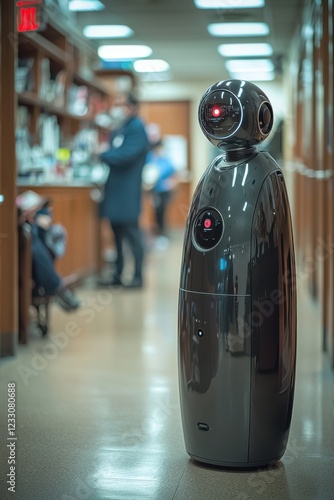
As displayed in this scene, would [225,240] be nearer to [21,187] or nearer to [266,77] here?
[21,187]

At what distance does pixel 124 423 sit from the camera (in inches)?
120

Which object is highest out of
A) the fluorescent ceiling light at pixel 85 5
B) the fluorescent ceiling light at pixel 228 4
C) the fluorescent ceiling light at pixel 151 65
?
the fluorescent ceiling light at pixel 151 65

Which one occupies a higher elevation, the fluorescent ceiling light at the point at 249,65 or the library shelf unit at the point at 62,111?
the fluorescent ceiling light at the point at 249,65

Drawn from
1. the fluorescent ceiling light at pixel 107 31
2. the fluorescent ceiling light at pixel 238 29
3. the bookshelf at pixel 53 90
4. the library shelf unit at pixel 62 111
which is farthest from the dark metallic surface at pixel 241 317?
the fluorescent ceiling light at pixel 238 29

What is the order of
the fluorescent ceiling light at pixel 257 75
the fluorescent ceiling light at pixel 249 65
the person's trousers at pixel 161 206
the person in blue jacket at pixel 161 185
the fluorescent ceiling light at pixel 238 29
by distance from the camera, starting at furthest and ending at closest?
the fluorescent ceiling light at pixel 257 75 → the fluorescent ceiling light at pixel 249 65 → the person's trousers at pixel 161 206 → the person in blue jacket at pixel 161 185 → the fluorescent ceiling light at pixel 238 29

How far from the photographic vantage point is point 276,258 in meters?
2.40

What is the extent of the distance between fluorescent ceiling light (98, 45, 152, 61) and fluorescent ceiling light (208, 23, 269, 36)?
3.96 feet

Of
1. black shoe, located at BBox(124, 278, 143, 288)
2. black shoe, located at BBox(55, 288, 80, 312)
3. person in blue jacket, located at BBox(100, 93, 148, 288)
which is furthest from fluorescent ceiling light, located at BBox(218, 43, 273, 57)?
black shoe, located at BBox(55, 288, 80, 312)

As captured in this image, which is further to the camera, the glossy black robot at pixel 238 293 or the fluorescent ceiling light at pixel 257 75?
the fluorescent ceiling light at pixel 257 75

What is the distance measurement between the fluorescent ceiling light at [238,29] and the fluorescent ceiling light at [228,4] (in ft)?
2.93

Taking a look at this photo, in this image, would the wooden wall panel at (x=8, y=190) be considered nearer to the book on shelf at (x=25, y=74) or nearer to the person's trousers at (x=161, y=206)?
the book on shelf at (x=25, y=74)

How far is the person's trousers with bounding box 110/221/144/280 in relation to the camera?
667 centimetres

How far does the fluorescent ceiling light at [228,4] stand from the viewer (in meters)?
7.97

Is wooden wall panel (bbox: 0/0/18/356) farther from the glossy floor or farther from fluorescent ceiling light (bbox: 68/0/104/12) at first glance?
fluorescent ceiling light (bbox: 68/0/104/12)
